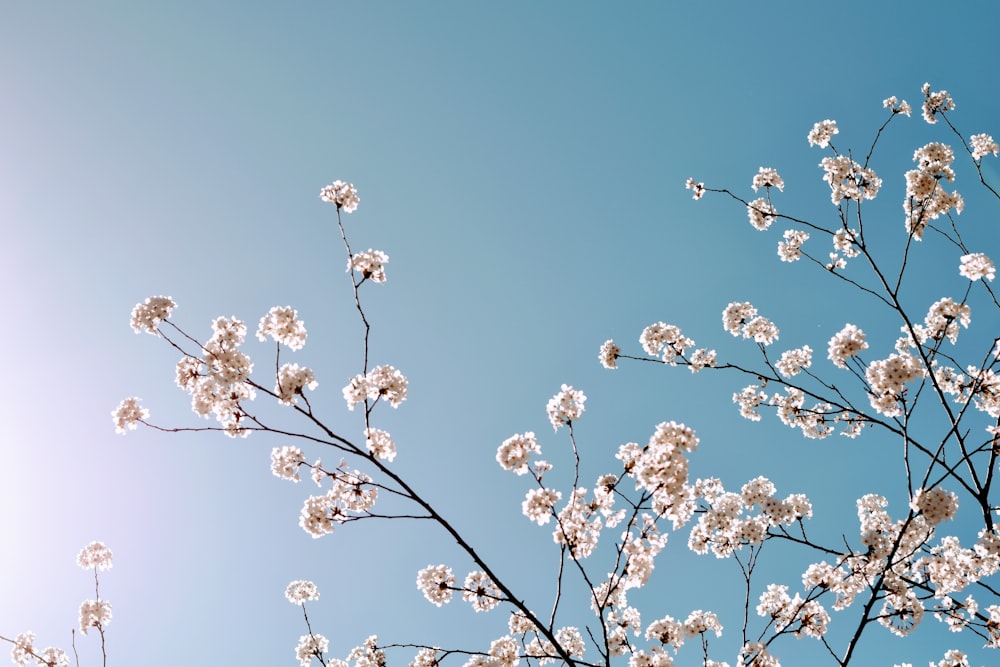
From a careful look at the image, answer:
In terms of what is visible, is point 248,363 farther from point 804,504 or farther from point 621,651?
point 804,504

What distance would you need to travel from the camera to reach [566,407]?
575 centimetres

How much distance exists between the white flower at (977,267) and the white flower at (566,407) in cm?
450

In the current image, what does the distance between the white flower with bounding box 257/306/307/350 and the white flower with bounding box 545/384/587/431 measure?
2491mm

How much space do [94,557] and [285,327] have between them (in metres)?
4.56

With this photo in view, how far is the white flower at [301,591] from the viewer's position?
8.32m

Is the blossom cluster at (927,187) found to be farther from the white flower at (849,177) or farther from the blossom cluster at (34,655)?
the blossom cluster at (34,655)

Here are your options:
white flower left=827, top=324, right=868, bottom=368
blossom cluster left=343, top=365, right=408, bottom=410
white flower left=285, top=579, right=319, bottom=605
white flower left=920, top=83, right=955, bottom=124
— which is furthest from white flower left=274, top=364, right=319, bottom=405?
white flower left=920, top=83, right=955, bottom=124

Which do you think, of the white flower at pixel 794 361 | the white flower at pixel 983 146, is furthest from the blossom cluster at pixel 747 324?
the white flower at pixel 983 146

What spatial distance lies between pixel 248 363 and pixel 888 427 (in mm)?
6540

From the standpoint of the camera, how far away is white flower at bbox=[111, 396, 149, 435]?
5.70m

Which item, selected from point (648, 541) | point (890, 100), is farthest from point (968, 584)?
point (890, 100)

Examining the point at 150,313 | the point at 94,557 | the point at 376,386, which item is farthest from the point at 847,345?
the point at 94,557

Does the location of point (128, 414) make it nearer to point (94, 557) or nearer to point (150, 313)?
point (150, 313)

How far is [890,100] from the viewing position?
28.1 feet
